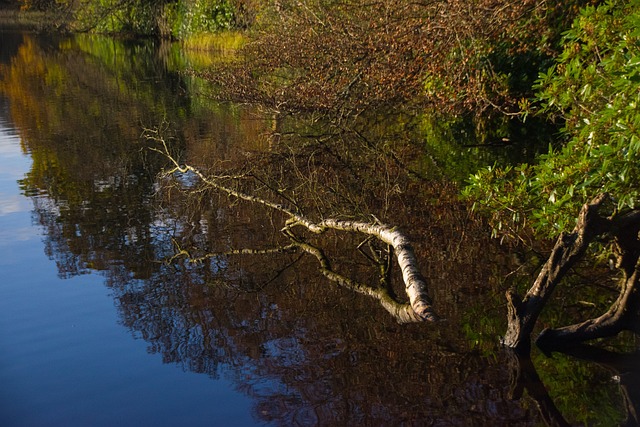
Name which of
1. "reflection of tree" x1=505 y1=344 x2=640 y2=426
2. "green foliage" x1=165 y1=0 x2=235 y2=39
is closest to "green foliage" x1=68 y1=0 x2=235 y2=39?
"green foliage" x1=165 y1=0 x2=235 y2=39

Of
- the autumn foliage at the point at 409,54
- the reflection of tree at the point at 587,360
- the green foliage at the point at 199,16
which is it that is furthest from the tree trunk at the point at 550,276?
the green foliage at the point at 199,16

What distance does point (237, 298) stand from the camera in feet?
26.9

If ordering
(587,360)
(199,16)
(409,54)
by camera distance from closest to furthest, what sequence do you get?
(587,360)
(409,54)
(199,16)

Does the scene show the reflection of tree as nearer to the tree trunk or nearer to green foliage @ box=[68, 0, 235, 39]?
the tree trunk

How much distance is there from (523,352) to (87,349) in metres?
3.83

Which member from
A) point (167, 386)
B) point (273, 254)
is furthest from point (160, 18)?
point (167, 386)

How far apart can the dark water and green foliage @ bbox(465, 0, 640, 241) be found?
1193 mm

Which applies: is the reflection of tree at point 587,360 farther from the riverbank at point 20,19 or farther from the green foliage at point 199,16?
the riverbank at point 20,19

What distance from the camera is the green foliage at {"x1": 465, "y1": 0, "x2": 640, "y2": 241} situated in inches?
215

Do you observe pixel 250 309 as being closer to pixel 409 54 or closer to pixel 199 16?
pixel 409 54

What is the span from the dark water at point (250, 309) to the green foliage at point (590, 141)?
1.19m

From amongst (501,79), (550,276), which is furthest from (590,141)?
→ (501,79)

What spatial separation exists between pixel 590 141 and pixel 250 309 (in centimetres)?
363

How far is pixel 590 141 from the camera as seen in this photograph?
6.07 meters
